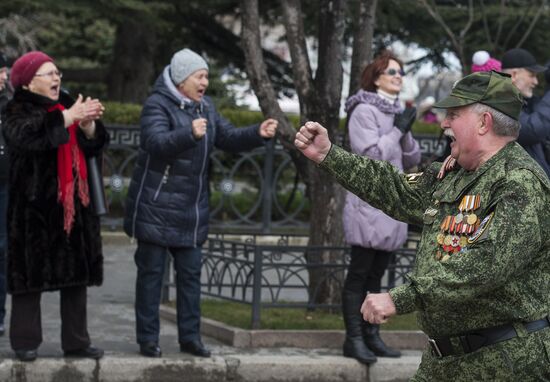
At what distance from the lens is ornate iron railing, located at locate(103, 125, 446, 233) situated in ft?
46.3

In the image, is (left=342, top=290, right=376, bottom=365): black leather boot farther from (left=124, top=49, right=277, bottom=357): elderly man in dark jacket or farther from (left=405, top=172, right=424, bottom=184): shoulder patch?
(left=405, top=172, right=424, bottom=184): shoulder patch

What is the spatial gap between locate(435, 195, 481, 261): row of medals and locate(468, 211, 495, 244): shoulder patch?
0.08 feet

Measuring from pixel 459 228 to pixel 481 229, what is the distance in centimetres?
12

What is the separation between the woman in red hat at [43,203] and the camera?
24.4 feet

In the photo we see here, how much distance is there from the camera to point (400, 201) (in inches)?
193

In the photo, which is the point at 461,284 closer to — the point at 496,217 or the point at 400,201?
the point at 496,217

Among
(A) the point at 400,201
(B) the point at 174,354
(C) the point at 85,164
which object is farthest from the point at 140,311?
(A) the point at 400,201

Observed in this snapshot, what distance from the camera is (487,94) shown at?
443 cm

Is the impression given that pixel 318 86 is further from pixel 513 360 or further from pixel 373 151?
pixel 513 360

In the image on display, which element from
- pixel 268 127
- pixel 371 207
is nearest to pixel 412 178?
pixel 268 127

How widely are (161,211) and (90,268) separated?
56 cm

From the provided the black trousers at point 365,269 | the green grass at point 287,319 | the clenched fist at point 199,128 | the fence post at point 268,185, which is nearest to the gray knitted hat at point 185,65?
the clenched fist at point 199,128

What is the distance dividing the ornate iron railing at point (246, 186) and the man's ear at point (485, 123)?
9.43 m

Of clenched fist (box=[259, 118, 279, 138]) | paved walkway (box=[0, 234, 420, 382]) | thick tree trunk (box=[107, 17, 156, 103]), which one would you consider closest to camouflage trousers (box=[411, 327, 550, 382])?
clenched fist (box=[259, 118, 279, 138])
